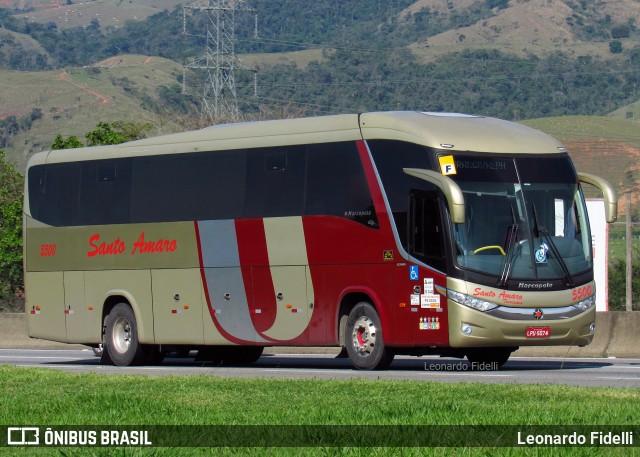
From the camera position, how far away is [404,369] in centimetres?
2180

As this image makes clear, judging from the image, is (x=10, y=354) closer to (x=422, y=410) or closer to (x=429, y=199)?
(x=429, y=199)

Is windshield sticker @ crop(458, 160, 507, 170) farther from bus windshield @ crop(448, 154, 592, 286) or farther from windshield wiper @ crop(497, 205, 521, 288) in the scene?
windshield wiper @ crop(497, 205, 521, 288)

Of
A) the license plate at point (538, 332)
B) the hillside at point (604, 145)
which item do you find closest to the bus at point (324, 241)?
the license plate at point (538, 332)

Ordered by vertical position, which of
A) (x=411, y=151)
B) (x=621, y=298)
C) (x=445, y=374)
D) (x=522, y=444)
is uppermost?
(x=411, y=151)

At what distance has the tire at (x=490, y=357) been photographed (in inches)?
879

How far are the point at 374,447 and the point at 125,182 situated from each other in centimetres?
1538

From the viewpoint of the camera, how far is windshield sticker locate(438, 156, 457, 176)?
2009 centimetres

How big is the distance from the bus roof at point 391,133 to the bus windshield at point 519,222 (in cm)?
31

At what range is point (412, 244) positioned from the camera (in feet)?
66.7

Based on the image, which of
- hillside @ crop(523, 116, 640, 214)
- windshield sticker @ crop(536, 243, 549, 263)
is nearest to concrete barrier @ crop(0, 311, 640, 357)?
windshield sticker @ crop(536, 243, 549, 263)

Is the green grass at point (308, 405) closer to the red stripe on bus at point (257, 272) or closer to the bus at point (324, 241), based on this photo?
the bus at point (324, 241)

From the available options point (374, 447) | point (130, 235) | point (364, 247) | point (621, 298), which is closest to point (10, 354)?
point (130, 235)

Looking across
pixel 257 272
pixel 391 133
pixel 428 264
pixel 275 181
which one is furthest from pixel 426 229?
pixel 257 272

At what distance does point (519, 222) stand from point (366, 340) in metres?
2.91
